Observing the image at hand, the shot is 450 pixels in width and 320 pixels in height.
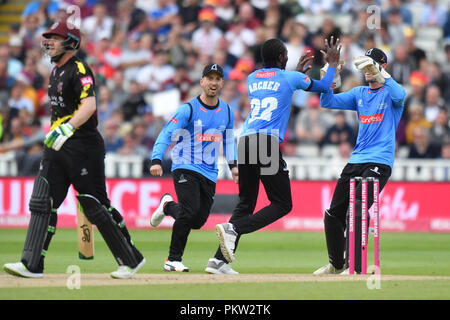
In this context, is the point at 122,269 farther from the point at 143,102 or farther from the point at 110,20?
the point at 110,20

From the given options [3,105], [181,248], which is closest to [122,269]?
[181,248]

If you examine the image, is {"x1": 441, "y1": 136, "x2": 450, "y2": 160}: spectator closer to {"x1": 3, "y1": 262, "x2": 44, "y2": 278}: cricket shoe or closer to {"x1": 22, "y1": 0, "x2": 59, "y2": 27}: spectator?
{"x1": 22, "y1": 0, "x2": 59, "y2": 27}: spectator

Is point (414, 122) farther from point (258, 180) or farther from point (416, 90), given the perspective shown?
A: point (258, 180)

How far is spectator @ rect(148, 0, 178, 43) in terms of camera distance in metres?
23.2

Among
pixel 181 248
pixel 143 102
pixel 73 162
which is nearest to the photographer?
pixel 73 162

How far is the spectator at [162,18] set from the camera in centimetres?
2319

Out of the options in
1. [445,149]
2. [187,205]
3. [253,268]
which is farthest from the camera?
[445,149]

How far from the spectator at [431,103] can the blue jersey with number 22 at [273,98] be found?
10.6 m

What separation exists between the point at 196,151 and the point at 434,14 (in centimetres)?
1290

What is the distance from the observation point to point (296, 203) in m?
18.9

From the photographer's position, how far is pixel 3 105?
2230cm

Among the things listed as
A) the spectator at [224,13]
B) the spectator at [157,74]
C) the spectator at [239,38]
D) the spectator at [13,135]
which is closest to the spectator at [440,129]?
the spectator at [239,38]

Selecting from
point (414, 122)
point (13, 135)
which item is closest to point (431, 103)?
point (414, 122)
